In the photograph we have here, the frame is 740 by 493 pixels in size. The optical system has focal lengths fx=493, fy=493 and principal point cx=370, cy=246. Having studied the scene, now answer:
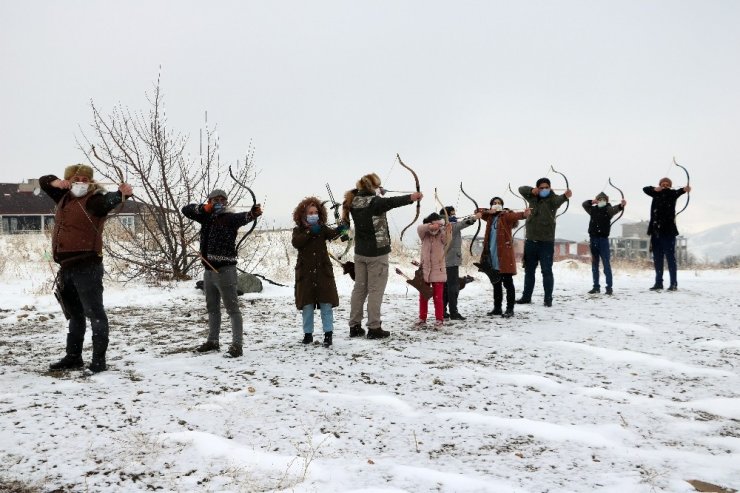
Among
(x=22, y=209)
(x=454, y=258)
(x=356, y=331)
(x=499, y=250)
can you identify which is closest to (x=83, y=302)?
(x=356, y=331)

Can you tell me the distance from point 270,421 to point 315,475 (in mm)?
858

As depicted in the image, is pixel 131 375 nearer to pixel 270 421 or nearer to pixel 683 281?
pixel 270 421

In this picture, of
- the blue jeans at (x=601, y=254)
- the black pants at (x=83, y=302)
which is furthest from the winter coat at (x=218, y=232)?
the blue jeans at (x=601, y=254)

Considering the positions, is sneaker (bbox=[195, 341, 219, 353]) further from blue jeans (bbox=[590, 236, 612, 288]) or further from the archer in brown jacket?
blue jeans (bbox=[590, 236, 612, 288])

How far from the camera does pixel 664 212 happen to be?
31.9 feet

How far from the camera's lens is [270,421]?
348 centimetres

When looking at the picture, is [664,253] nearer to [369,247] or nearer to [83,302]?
[369,247]

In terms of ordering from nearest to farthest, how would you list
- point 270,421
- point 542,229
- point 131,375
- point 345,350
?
point 270,421 < point 131,375 < point 345,350 < point 542,229

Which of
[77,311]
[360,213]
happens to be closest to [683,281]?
[360,213]

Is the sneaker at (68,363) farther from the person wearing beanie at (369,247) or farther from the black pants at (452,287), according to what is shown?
the black pants at (452,287)

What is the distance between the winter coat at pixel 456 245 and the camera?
7.46 metres

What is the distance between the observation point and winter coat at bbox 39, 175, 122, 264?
450cm

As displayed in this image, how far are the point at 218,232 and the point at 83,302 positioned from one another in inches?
57.2

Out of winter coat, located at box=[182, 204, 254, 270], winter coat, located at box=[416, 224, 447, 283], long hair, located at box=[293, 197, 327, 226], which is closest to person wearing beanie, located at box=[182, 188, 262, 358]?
winter coat, located at box=[182, 204, 254, 270]
